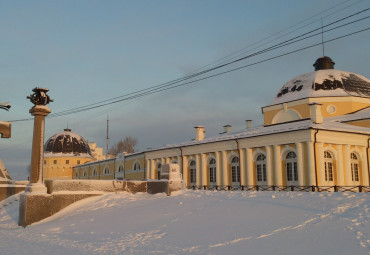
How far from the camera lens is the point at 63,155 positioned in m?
77.1

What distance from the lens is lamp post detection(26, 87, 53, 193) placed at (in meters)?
18.6

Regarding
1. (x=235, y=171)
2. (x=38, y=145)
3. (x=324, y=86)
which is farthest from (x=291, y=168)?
(x=38, y=145)

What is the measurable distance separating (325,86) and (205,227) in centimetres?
3042

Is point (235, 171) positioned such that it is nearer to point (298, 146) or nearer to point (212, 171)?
point (212, 171)

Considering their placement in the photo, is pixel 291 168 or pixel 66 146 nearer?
pixel 291 168

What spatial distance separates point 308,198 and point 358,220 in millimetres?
4386

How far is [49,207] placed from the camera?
718 inches

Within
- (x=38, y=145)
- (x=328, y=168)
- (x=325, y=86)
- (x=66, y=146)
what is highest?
(x=325, y=86)

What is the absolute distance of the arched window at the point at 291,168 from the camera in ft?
98.2

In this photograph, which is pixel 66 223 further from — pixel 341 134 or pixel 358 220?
pixel 341 134

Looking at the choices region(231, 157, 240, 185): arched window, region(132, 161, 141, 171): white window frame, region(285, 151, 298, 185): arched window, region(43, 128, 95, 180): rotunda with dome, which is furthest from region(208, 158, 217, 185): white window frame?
region(43, 128, 95, 180): rotunda with dome

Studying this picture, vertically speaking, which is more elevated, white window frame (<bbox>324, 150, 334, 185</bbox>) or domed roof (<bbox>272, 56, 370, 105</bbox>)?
domed roof (<bbox>272, 56, 370, 105</bbox>)

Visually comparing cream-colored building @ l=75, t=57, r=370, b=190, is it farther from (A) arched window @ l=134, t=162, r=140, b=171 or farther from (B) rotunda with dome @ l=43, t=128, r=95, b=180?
(B) rotunda with dome @ l=43, t=128, r=95, b=180

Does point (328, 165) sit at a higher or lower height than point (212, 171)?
higher
